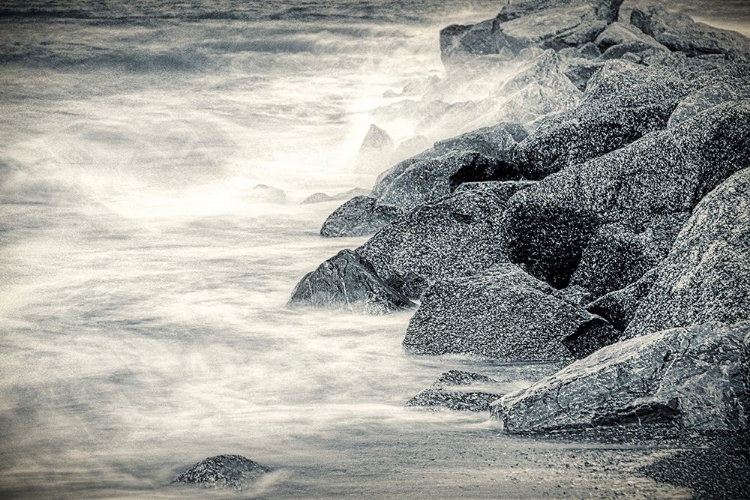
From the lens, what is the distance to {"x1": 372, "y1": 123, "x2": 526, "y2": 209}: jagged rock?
676 centimetres

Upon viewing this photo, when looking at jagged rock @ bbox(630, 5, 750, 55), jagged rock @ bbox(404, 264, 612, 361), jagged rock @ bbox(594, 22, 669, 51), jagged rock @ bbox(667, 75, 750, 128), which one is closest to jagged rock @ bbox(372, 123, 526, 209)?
jagged rock @ bbox(667, 75, 750, 128)

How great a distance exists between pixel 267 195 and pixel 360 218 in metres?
3.56

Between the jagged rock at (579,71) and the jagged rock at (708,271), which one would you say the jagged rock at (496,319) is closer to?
the jagged rock at (708,271)

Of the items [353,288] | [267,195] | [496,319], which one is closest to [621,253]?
[496,319]

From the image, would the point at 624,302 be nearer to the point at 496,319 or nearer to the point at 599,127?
the point at 496,319

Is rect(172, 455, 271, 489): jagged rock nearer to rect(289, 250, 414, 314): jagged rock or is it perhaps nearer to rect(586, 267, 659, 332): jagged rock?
rect(586, 267, 659, 332): jagged rock

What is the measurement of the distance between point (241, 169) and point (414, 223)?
924 centimetres

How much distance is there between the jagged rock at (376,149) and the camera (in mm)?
13125

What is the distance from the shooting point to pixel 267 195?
11188 mm

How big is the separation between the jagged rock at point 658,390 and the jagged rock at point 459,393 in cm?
29

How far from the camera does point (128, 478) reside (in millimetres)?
3123

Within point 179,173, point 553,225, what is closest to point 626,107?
point 553,225

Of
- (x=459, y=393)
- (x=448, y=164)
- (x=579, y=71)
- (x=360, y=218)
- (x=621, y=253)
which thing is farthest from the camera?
(x=579, y=71)

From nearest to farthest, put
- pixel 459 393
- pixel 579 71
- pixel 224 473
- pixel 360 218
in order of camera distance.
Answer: pixel 224 473, pixel 459 393, pixel 360 218, pixel 579 71
